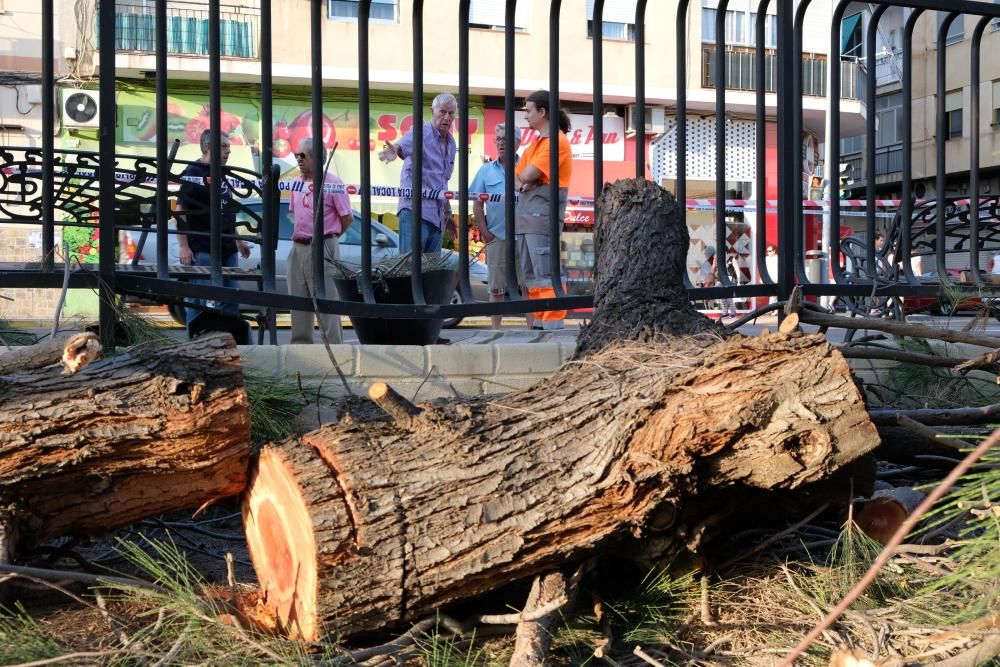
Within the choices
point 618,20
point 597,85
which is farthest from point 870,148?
point 618,20

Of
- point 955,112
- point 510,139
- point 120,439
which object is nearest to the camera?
point 120,439

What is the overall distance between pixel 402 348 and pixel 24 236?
14.2m

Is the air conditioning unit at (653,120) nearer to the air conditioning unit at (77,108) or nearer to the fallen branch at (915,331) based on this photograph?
the air conditioning unit at (77,108)

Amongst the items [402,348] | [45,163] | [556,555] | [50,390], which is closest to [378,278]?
[402,348]

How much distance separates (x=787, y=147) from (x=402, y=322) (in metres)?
1.84

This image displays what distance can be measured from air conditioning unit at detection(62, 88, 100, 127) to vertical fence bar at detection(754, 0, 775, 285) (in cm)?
1644

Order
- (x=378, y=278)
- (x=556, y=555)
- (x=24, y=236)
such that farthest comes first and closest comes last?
(x=24, y=236), (x=378, y=278), (x=556, y=555)

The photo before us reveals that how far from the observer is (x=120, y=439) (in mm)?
2385

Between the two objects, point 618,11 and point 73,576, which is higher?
point 618,11

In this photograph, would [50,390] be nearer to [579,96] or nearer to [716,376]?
[716,376]

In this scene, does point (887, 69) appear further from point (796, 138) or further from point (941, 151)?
point (796, 138)

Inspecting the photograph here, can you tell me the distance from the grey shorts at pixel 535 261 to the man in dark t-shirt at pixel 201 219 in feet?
4.51

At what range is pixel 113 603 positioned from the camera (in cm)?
244

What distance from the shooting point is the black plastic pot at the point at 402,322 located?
411cm
